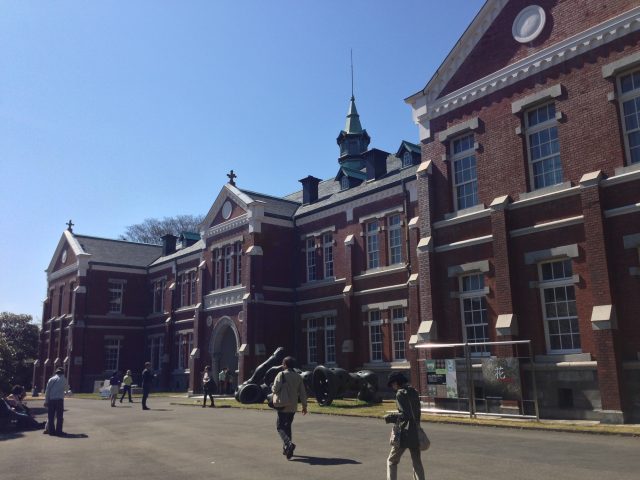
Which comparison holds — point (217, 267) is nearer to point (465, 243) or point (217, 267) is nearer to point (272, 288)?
point (272, 288)

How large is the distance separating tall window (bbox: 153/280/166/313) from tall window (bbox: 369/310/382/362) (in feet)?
77.9

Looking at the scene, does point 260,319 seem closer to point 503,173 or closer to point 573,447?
point 503,173

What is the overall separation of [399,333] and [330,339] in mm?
4894

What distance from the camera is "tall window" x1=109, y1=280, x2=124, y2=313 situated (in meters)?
46.6

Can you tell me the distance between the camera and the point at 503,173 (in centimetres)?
1845

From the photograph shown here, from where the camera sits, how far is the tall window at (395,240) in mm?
26594

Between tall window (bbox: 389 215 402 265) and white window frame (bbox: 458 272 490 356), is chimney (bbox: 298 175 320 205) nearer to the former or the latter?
tall window (bbox: 389 215 402 265)

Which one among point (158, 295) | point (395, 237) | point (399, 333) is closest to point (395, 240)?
point (395, 237)

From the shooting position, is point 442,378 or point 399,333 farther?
point 399,333

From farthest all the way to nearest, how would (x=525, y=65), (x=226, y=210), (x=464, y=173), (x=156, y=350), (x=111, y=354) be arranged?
1. (x=111, y=354)
2. (x=156, y=350)
3. (x=226, y=210)
4. (x=464, y=173)
5. (x=525, y=65)

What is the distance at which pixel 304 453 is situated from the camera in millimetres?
11039

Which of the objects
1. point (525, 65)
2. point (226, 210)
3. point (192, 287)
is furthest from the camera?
point (192, 287)

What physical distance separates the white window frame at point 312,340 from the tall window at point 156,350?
58.2 feet

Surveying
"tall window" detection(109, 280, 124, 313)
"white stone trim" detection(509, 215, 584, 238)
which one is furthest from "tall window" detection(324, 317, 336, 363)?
"tall window" detection(109, 280, 124, 313)
